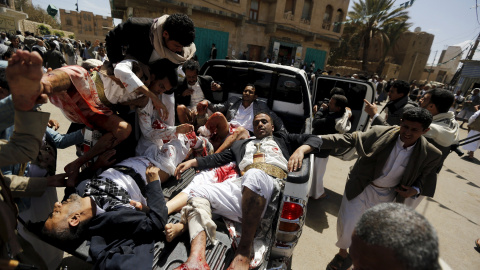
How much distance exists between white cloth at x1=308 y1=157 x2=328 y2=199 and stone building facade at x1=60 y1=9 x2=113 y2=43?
173 feet

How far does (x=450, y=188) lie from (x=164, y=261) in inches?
267

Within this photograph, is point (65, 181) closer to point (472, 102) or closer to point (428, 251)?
point (428, 251)

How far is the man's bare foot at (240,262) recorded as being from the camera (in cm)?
169

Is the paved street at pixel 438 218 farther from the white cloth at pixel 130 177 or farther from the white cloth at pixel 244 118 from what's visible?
the white cloth at pixel 244 118

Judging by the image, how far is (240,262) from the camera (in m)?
1.72

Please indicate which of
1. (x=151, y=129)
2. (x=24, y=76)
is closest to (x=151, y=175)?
(x=151, y=129)

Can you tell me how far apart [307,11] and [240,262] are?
880 inches

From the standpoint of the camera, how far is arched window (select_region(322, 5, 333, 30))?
20531 mm

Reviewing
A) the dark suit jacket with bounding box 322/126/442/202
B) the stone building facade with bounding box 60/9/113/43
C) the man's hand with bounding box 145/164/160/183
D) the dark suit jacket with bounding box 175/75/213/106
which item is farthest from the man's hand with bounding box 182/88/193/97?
the stone building facade with bounding box 60/9/113/43

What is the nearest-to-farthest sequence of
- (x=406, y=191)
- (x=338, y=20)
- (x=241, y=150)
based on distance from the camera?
1. (x=406, y=191)
2. (x=241, y=150)
3. (x=338, y=20)

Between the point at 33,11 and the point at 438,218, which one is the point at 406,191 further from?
the point at 33,11

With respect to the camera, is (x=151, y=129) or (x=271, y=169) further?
(x=151, y=129)

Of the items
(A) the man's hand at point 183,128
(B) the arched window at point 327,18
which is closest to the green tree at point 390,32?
(B) the arched window at point 327,18

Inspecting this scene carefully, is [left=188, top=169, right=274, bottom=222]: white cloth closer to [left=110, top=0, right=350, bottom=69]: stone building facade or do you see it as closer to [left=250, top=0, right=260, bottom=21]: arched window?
[left=110, top=0, right=350, bottom=69]: stone building facade
